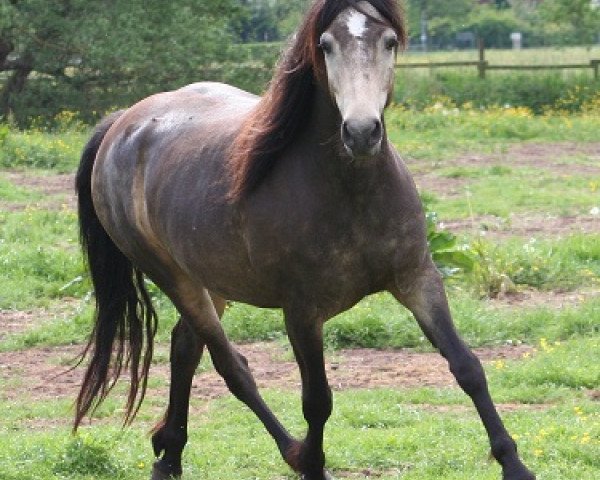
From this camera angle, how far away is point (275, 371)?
26.8ft

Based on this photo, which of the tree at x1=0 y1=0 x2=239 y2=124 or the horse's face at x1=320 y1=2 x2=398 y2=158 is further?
the tree at x1=0 y1=0 x2=239 y2=124

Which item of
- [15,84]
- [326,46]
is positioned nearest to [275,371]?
[326,46]

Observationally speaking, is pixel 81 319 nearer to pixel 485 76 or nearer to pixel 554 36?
pixel 485 76

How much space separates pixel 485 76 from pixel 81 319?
20.1m

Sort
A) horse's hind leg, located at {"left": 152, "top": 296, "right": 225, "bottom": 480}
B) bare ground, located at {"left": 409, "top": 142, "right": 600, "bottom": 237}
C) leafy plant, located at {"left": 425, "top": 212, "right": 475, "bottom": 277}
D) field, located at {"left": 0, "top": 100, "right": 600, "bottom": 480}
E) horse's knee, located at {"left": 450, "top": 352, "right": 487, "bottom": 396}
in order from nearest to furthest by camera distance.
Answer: horse's knee, located at {"left": 450, "top": 352, "right": 487, "bottom": 396}, field, located at {"left": 0, "top": 100, "right": 600, "bottom": 480}, horse's hind leg, located at {"left": 152, "top": 296, "right": 225, "bottom": 480}, leafy plant, located at {"left": 425, "top": 212, "right": 475, "bottom": 277}, bare ground, located at {"left": 409, "top": 142, "right": 600, "bottom": 237}

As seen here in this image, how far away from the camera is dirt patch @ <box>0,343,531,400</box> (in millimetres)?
7793

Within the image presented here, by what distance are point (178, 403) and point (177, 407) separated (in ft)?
0.07

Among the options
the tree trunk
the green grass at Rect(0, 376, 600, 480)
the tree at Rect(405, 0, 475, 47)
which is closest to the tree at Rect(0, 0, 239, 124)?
the tree trunk

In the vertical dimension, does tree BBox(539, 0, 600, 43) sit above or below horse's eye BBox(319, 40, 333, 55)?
below

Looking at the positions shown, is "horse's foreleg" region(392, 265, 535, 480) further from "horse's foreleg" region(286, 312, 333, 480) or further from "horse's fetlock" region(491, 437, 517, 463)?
"horse's foreleg" region(286, 312, 333, 480)

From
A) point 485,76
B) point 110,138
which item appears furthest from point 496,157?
point 110,138

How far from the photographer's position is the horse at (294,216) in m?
4.76

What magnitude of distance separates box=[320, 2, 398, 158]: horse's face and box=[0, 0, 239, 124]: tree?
61.3ft

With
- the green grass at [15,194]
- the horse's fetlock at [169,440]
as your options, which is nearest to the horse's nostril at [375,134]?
the horse's fetlock at [169,440]
